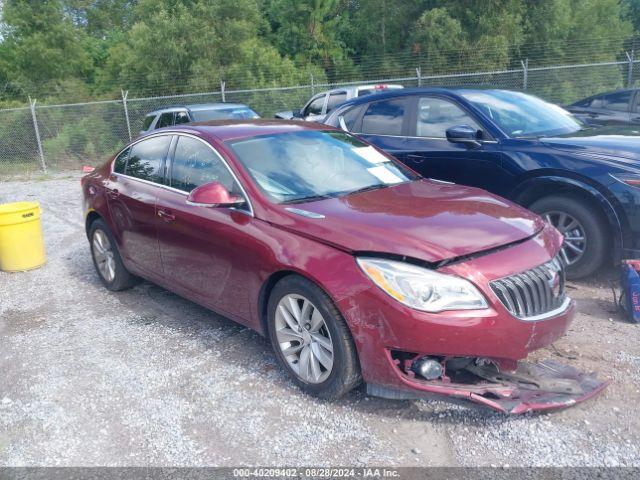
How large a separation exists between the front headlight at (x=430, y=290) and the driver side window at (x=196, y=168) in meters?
1.40

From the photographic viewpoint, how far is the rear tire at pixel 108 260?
5656 millimetres

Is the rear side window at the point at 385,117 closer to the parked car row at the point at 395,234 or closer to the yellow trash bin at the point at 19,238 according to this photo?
the parked car row at the point at 395,234

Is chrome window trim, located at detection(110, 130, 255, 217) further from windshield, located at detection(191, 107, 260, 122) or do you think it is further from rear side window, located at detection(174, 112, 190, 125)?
rear side window, located at detection(174, 112, 190, 125)

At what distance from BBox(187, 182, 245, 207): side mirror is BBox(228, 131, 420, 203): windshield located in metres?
0.22

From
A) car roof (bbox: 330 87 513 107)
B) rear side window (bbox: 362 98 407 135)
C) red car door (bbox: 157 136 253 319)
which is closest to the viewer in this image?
red car door (bbox: 157 136 253 319)

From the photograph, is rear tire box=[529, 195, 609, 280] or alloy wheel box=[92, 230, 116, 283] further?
alloy wheel box=[92, 230, 116, 283]

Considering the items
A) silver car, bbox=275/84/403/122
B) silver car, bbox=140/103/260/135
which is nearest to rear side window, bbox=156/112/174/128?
silver car, bbox=140/103/260/135

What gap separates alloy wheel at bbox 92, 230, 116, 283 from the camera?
5.78 m

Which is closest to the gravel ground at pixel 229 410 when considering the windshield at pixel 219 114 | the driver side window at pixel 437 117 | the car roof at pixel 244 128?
the car roof at pixel 244 128

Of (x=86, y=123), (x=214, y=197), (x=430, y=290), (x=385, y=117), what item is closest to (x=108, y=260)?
(x=214, y=197)

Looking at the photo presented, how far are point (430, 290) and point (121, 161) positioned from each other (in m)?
3.65

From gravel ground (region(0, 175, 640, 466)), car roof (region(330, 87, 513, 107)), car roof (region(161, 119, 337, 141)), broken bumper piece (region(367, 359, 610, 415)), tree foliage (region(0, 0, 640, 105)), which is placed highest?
tree foliage (region(0, 0, 640, 105))

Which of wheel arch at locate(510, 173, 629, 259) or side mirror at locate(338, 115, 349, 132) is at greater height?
side mirror at locate(338, 115, 349, 132)

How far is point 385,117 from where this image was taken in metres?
6.61
